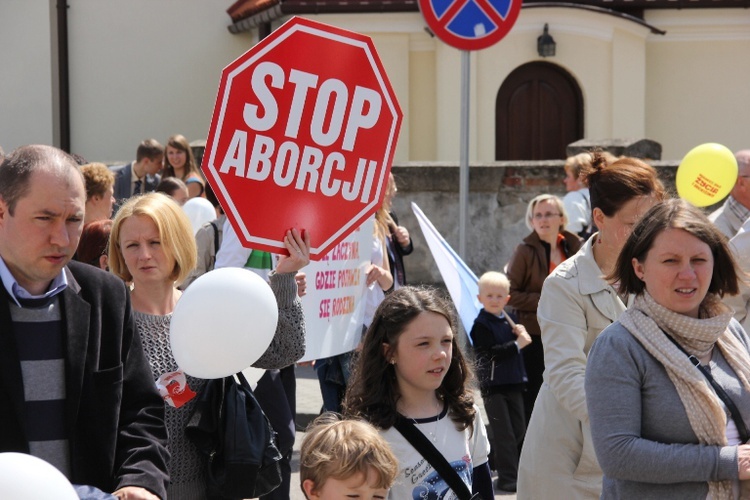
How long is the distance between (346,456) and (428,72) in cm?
1627

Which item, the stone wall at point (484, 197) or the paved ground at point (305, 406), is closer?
the paved ground at point (305, 406)

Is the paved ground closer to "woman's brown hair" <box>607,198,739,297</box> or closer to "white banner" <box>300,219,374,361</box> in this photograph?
"white banner" <box>300,219,374,361</box>

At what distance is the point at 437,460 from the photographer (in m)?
3.65

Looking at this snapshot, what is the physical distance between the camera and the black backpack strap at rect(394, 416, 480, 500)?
3.65 m

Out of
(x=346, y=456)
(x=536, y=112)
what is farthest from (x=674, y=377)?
(x=536, y=112)

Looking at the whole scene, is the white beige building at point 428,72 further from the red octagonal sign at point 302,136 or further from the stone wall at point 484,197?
the red octagonal sign at point 302,136

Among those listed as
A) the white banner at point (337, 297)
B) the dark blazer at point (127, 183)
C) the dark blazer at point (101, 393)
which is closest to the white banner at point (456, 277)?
the white banner at point (337, 297)

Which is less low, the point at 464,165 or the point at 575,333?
the point at 464,165

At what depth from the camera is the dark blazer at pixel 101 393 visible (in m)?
2.94

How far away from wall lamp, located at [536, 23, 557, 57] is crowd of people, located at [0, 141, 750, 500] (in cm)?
1428

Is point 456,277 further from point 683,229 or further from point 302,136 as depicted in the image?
point 683,229

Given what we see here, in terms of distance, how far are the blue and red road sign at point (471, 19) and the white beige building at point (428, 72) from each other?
11.4 meters

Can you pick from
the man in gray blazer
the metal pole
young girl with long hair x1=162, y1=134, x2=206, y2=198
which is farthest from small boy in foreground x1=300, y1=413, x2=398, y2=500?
the man in gray blazer

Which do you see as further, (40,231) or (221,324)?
(221,324)
